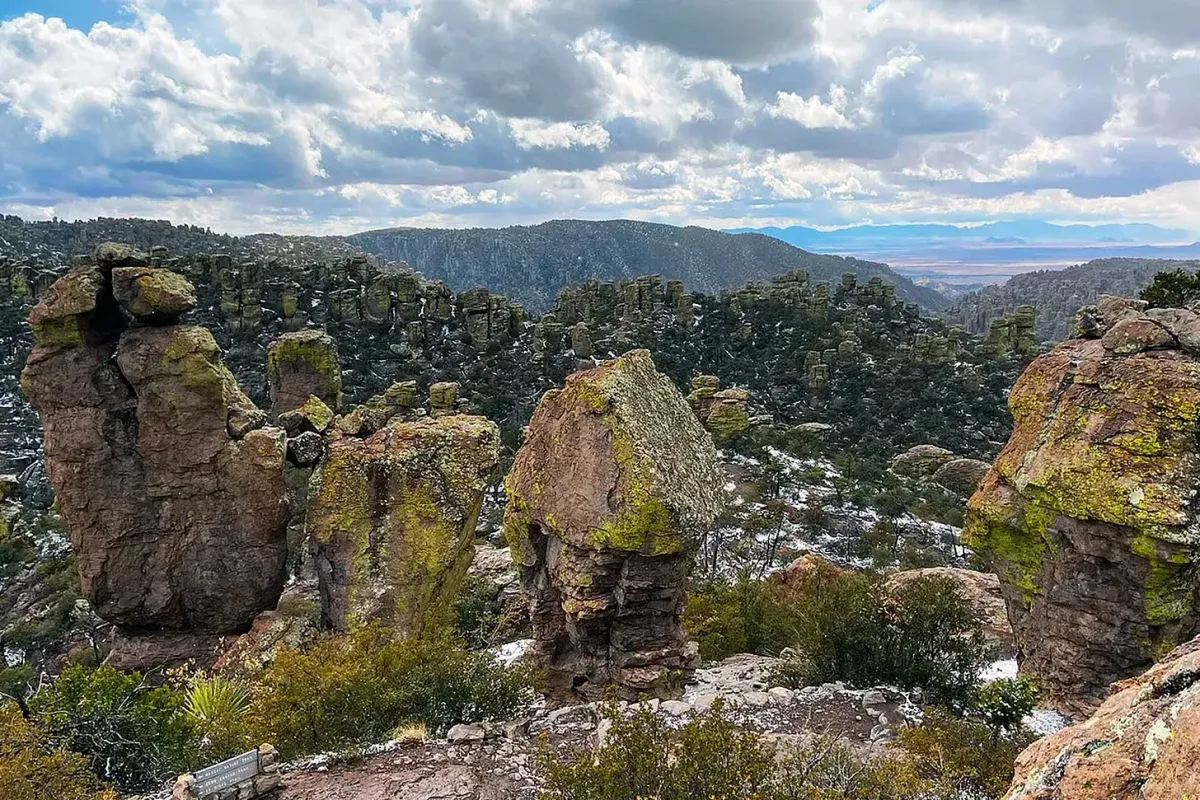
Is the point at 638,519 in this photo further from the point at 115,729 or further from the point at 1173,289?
the point at 1173,289

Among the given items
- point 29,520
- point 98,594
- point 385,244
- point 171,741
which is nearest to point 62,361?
point 98,594

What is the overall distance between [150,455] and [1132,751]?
1944 cm

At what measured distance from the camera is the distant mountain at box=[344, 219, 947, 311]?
167750 millimetres

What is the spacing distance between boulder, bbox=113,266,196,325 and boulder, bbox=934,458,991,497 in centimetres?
3871

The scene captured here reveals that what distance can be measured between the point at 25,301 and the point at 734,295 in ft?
188

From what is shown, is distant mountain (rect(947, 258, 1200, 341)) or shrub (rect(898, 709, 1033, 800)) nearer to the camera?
shrub (rect(898, 709, 1033, 800))

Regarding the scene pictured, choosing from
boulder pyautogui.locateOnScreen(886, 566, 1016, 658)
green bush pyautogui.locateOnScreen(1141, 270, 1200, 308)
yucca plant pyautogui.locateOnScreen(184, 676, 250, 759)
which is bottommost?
boulder pyautogui.locateOnScreen(886, 566, 1016, 658)

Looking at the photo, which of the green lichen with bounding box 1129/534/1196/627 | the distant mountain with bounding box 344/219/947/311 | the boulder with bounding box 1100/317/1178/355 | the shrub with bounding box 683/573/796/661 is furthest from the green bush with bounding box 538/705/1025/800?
the distant mountain with bounding box 344/219/947/311

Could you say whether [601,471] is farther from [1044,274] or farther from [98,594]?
[1044,274]

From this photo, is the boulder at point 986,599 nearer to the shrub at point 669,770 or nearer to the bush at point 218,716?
the shrub at point 669,770

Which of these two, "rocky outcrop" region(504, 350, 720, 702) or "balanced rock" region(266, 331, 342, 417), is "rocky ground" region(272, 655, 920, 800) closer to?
"rocky outcrop" region(504, 350, 720, 702)

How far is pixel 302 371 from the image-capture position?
3431cm

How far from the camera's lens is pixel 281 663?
9.80 m

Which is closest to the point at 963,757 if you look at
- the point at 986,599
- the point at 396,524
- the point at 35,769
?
the point at 35,769
